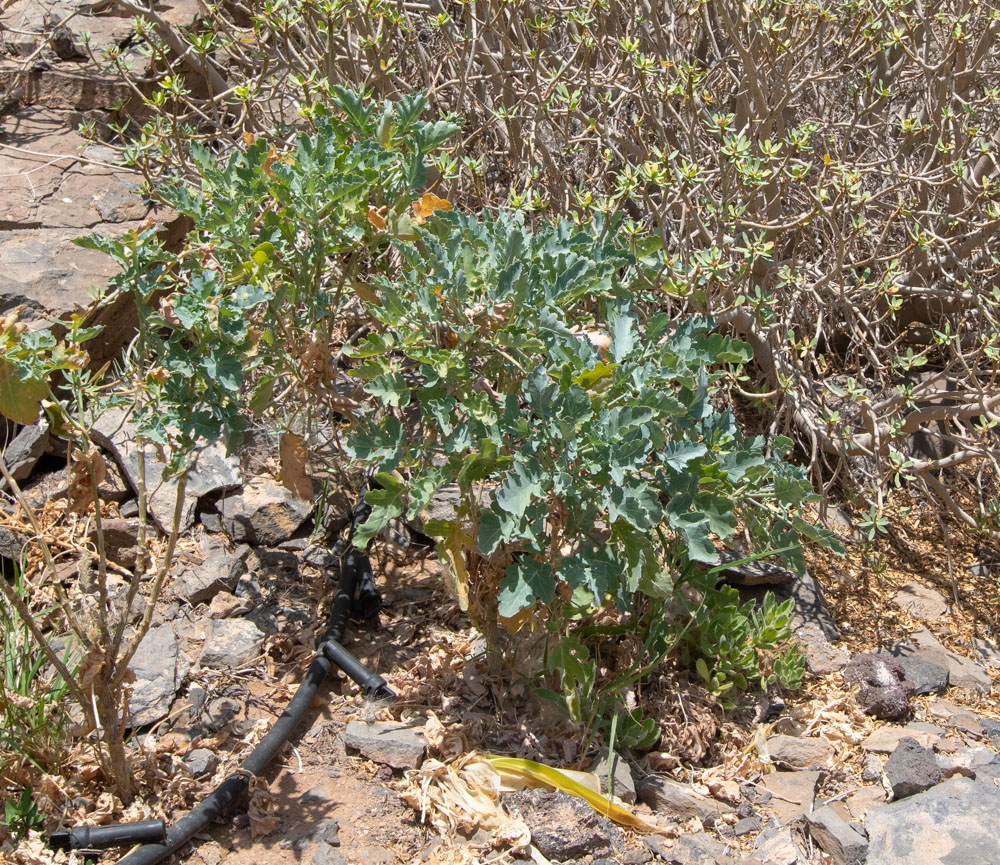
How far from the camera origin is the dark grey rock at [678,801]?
287 centimetres

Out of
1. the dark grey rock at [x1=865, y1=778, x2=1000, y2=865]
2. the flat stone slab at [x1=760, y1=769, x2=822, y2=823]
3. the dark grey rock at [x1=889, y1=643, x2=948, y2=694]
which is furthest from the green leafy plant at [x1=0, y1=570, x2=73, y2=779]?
the dark grey rock at [x1=889, y1=643, x2=948, y2=694]

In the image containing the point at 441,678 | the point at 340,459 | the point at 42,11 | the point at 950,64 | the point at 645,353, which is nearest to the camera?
the point at 645,353

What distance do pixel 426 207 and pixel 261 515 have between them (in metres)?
1.47

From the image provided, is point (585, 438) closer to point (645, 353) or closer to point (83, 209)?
point (645, 353)

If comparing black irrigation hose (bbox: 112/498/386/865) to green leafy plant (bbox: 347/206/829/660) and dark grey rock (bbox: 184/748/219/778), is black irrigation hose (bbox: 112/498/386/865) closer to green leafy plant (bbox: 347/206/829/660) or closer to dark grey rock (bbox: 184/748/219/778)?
dark grey rock (bbox: 184/748/219/778)

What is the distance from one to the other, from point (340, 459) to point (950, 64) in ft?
10.2

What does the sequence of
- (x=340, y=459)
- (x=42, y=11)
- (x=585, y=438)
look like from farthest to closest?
(x=42, y=11)
(x=340, y=459)
(x=585, y=438)

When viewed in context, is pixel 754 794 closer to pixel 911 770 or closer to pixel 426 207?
pixel 911 770

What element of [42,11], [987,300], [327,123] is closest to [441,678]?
[327,123]

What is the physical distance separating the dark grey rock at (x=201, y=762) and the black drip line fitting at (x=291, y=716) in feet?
0.32

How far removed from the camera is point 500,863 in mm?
2578

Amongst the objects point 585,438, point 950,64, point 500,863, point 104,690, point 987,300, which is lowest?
point 500,863

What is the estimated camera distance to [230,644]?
130 inches

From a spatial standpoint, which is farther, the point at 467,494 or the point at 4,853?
the point at 467,494
